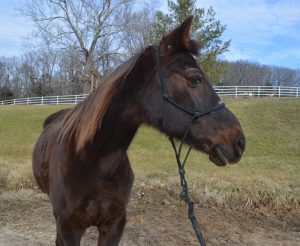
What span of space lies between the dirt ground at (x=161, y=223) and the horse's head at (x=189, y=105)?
313cm

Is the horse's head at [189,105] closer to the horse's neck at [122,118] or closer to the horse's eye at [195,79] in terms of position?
the horse's eye at [195,79]

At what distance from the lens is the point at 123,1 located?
1179 inches

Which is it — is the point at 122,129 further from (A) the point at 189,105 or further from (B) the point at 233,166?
(B) the point at 233,166

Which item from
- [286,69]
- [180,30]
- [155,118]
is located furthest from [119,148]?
[286,69]

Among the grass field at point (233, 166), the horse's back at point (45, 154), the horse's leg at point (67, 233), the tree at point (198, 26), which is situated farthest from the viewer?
the tree at point (198, 26)

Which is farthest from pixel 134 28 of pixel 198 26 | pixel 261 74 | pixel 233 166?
pixel 261 74

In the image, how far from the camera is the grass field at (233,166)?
6809 mm

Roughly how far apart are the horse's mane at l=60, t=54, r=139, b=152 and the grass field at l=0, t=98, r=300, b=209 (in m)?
0.43

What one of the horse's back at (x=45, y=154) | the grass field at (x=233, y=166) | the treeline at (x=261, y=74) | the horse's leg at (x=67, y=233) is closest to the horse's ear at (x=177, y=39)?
the grass field at (x=233, y=166)

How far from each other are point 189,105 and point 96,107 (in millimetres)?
700

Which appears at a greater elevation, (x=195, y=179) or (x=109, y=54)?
(x=109, y=54)

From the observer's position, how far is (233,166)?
9.84 meters

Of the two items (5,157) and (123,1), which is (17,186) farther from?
(123,1)

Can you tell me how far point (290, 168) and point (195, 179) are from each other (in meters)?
3.80
